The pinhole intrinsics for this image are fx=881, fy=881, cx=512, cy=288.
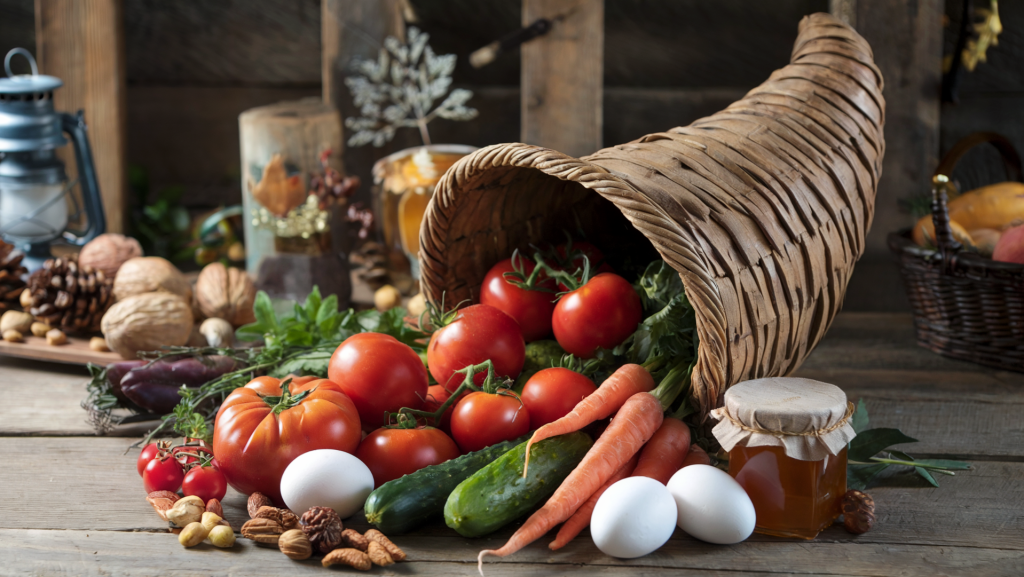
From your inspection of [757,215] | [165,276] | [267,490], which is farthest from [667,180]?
[165,276]

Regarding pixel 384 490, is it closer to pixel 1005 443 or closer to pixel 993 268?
pixel 1005 443

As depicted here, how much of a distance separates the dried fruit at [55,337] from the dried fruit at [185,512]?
2.48 ft

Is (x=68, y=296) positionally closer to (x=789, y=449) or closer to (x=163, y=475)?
(x=163, y=475)

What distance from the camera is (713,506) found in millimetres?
941

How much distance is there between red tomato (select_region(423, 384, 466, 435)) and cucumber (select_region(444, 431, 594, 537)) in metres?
0.17

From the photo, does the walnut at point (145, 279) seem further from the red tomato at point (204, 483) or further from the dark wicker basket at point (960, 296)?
the dark wicker basket at point (960, 296)

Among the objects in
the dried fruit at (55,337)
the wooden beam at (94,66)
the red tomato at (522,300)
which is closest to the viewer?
the red tomato at (522,300)

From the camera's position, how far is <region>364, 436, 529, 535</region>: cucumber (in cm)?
96

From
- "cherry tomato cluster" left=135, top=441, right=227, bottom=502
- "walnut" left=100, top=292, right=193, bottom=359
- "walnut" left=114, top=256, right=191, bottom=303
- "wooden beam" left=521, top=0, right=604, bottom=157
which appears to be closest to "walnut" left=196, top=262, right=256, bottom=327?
"walnut" left=114, top=256, right=191, bottom=303

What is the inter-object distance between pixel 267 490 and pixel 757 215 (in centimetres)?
69

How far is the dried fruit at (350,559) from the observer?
0.91 meters

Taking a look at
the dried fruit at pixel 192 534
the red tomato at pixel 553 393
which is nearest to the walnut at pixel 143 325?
the dried fruit at pixel 192 534

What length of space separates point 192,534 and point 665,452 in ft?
1.79

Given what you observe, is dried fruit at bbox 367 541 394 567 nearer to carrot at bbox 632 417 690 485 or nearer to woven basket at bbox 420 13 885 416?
carrot at bbox 632 417 690 485
